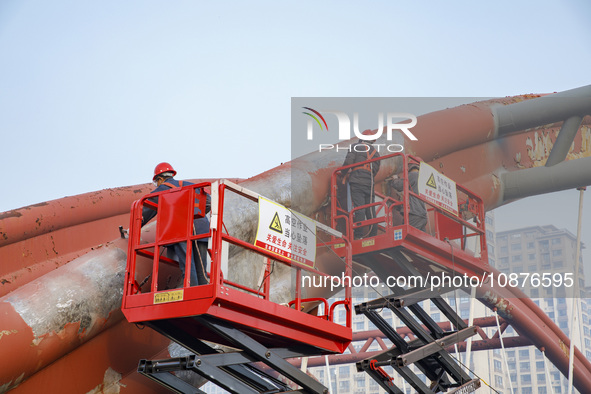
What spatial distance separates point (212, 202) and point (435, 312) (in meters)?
28.9

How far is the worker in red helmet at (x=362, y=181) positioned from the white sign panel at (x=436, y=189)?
2.43 feet

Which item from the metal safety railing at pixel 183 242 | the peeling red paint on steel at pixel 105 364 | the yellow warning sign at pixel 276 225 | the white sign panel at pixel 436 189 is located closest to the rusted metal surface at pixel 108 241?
the peeling red paint on steel at pixel 105 364

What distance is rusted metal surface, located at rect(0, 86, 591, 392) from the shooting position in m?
6.86

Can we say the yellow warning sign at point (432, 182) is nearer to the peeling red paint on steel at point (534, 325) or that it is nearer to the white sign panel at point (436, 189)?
the white sign panel at point (436, 189)

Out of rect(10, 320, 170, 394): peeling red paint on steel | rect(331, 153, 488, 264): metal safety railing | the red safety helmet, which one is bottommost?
rect(10, 320, 170, 394): peeling red paint on steel

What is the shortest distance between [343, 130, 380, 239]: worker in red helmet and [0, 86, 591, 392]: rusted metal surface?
291 mm

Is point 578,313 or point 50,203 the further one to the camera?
point 578,313

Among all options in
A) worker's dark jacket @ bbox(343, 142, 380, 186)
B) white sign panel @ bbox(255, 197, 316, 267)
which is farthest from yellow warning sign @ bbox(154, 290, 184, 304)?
worker's dark jacket @ bbox(343, 142, 380, 186)

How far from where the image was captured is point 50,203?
11844mm

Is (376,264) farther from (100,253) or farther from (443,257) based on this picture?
(100,253)

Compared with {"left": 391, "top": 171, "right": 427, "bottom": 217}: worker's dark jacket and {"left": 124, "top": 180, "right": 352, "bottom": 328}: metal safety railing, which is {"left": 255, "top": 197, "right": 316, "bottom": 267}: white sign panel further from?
{"left": 391, "top": 171, "right": 427, "bottom": 217}: worker's dark jacket

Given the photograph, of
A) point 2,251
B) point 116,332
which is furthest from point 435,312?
point 116,332

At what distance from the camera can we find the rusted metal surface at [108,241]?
270 inches

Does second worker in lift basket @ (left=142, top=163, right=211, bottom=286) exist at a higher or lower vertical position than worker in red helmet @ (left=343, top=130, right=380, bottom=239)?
lower
